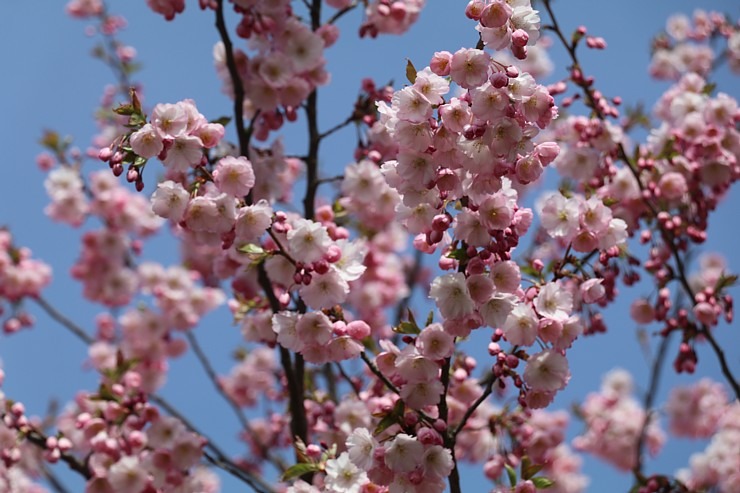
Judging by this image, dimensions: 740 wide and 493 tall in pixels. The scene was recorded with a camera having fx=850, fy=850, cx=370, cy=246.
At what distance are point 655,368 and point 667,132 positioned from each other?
6.22 feet

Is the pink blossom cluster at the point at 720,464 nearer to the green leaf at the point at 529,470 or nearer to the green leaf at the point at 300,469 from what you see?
the green leaf at the point at 529,470

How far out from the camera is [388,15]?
4469 mm

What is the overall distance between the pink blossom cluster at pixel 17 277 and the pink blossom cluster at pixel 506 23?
4.91 metres

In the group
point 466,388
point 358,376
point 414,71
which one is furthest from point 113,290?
point 414,71

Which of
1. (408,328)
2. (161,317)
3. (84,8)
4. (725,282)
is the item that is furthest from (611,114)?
(84,8)

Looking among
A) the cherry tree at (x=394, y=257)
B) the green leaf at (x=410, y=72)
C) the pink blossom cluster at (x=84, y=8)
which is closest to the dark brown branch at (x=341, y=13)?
the cherry tree at (x=394, y=257)

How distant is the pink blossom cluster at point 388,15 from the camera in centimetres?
446

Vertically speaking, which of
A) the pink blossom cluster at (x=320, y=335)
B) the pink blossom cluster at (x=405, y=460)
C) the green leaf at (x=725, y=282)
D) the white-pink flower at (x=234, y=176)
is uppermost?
the green leaf at (x=725, y=282)

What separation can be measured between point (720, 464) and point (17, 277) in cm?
542

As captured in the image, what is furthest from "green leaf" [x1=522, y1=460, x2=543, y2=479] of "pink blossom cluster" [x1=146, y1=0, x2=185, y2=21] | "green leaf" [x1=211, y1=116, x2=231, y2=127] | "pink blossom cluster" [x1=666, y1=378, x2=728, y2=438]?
"pink blossom cluster" [x1=666, y1=378, x2=728, y2=438]

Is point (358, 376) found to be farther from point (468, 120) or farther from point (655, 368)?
point (468, 120)

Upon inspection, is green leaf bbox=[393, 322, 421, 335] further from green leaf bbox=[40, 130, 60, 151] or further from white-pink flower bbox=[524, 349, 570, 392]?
green leaf bbox=[40, 130, 60, 151]

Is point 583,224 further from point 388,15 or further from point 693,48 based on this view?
point 693,48

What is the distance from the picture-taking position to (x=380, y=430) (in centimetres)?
272
